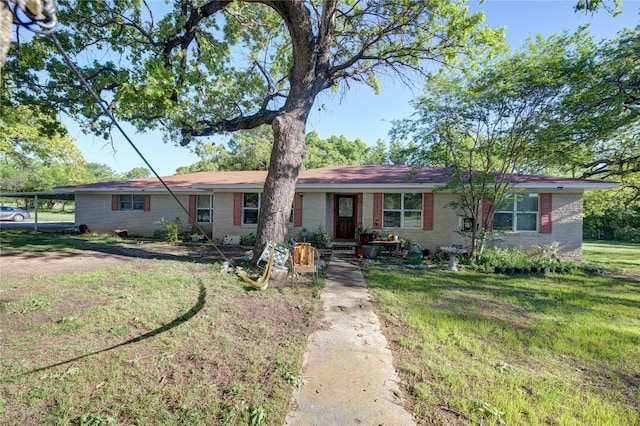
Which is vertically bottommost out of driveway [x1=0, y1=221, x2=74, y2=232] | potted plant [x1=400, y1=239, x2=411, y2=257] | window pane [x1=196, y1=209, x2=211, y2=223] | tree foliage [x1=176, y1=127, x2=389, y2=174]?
driveway [x1=0, y1=221, x2=74, y2=232]

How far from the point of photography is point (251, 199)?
12695 mm

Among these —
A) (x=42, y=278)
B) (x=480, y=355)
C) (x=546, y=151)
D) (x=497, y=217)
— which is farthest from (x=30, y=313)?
(x=497, y=217)

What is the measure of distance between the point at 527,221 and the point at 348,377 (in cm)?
1114

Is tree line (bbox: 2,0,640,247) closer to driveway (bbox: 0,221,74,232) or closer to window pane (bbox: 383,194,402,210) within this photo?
window pane (bbox: 383,194,402,210)

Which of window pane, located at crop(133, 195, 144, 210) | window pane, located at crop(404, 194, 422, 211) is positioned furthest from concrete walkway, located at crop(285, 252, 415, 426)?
window pane, located at crop(133, 195, 144, 210)

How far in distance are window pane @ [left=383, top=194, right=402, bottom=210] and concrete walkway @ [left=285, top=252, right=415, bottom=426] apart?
701cm

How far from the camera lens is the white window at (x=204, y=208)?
48.0ft

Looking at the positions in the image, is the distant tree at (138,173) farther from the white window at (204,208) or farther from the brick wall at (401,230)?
the white window at (204,208)

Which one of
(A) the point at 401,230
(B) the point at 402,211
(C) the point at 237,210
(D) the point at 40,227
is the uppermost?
(B) the point at 402,211

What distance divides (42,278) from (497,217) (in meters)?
14.1

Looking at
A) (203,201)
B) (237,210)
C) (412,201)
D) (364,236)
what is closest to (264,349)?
(364,236)

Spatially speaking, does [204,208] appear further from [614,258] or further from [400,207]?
[614,258]

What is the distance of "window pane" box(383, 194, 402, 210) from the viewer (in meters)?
11.4

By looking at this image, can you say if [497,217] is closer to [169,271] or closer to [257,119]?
[257,119]
